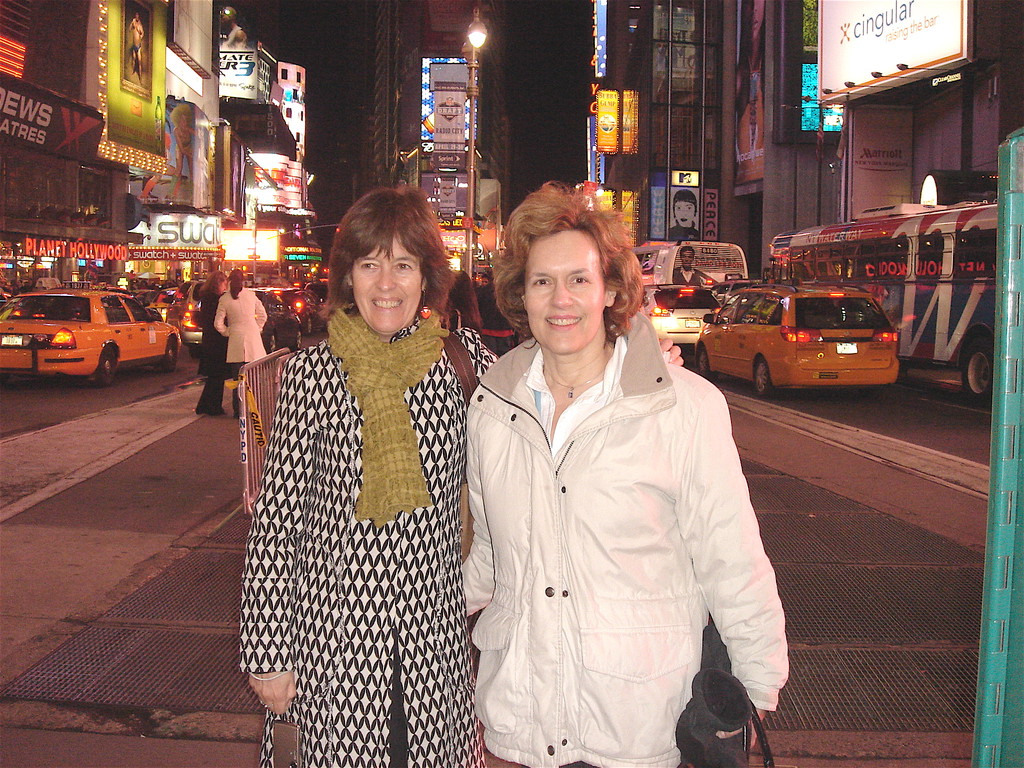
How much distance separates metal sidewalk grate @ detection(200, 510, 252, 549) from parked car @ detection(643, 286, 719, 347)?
15.6 metres

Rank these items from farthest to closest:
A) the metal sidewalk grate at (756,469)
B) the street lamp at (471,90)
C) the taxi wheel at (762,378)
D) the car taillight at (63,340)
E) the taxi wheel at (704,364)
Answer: the street lamp at (471,90) → the taxi wheel at (704,364) → the car taillight at (63,340) → the taxi wheel at (762,378) → the metal sidewalk grate at (756,469)

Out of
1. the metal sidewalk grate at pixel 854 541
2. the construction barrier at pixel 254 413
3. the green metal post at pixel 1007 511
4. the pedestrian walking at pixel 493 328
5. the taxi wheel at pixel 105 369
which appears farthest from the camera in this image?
the taxi wheel at pixel 105 369

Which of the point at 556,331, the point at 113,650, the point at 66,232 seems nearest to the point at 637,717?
the point at 556,331

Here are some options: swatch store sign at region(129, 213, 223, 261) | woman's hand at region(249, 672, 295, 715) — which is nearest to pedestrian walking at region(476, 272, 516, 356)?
woman's hand at region(249, 672, 295, 715)

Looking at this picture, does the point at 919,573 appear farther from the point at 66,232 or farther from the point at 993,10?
the point at 66,232

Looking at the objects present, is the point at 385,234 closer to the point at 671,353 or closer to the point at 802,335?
the point at 671,353

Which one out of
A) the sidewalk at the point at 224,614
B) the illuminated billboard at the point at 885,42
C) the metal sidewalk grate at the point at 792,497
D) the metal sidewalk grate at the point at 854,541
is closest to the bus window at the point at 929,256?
the sidewalk at the point at 224,614

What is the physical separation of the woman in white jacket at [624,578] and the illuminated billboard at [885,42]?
27.7 meters

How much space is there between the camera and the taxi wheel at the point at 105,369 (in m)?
17.0

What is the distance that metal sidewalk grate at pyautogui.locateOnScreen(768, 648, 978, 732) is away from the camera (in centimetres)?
422

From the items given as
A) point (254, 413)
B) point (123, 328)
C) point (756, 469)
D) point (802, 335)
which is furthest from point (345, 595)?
point (123, 328)

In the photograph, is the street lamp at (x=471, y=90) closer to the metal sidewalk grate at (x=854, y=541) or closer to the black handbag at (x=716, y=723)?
the metal sidewalk grate at (x=854, y=541)

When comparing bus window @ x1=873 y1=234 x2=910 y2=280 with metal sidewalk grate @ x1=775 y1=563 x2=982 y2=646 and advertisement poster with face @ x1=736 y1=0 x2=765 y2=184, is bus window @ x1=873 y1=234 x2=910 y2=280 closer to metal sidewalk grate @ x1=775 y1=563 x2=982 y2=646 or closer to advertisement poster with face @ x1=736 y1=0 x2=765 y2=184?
metal sidewalk grate @ x1=775 y1=563 x2=982 y2=646

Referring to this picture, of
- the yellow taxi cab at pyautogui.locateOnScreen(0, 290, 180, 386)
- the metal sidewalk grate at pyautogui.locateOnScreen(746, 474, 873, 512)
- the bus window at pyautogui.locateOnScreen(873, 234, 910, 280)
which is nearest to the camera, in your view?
the metal sidewalk grate at pyautogui.locateOnScreen(746, 474, 873, 512)
